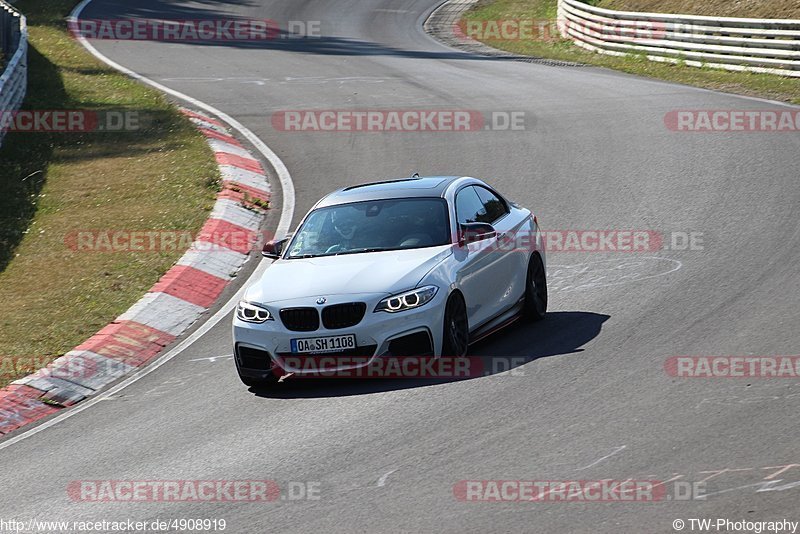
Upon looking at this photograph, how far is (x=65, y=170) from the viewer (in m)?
19.7

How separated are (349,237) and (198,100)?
50.1 ft

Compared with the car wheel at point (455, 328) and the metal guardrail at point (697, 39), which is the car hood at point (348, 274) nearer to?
the car wheel at point (455, 328)

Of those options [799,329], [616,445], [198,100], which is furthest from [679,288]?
[198,100]

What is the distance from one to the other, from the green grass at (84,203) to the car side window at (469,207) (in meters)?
4.17

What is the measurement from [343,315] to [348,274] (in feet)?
1.48

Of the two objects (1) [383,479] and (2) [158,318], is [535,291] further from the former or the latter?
(1) [383,479]

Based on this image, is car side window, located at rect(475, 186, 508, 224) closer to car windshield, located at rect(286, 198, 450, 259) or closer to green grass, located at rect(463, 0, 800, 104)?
car windshield, located at rect(286, 198, 450, 259)

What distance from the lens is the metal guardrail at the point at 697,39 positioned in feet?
85.7

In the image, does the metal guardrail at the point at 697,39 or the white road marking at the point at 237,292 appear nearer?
the white road marking at the point at 237,292

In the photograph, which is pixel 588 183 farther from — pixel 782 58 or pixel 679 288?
pixel 782 58

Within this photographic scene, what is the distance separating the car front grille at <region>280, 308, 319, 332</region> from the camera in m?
9.84

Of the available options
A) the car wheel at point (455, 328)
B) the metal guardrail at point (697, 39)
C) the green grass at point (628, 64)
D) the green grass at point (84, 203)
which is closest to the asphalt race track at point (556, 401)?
the car wheel at point (455, 328)

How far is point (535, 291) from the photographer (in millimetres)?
11734

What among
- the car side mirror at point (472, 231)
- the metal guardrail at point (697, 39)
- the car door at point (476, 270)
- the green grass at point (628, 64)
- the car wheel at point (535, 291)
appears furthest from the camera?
the metal guardrail at point (697, 39)
